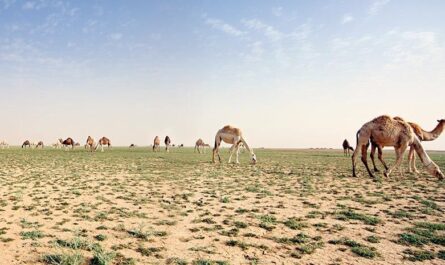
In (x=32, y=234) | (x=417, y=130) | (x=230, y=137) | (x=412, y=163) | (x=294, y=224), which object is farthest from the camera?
(x=230, y=137)

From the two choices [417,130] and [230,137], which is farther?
[230,137]

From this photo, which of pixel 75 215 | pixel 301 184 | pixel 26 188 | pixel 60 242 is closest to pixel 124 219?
pixel 75 215

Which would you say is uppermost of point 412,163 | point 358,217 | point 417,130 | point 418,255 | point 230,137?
point 417,130

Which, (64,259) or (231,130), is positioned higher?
(231,130)

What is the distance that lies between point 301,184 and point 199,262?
9598mm

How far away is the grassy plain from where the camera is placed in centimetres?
562

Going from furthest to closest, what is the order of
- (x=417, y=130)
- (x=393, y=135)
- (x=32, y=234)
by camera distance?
1. (x=417, y=130)
2. (x=393, y=135)
3. (x=32, y=234)

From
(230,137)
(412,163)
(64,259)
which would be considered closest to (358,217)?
(64,259)

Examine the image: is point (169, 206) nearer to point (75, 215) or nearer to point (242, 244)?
point (75, 215)

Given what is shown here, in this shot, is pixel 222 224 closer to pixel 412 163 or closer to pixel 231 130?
pixel 412 163

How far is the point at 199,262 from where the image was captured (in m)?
5.30

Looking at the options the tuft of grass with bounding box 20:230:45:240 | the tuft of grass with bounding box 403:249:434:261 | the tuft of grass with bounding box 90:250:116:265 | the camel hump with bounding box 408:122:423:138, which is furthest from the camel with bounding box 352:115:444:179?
the tuft of grass with bounding box 20:230:45:240

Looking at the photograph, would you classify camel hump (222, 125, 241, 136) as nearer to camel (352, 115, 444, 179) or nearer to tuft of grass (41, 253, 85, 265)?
camel (352, 115, 444, 179)

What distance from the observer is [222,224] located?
7.66 m
